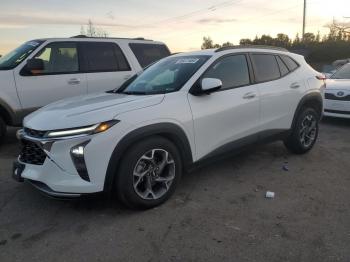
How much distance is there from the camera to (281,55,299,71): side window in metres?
5.80

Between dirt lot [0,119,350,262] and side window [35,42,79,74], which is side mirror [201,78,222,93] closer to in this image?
dirt lot [0,119,350,262]

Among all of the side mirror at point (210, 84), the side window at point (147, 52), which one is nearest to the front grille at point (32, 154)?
the side mirror at point (210, 84)

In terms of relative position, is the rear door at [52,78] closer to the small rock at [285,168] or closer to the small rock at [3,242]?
Answer: the small rock at [3,242]

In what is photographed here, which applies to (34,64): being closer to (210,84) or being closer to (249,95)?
(210,84)

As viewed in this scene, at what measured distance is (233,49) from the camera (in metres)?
5.07

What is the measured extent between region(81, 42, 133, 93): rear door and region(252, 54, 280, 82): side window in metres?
3.06

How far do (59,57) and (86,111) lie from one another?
3.67 m

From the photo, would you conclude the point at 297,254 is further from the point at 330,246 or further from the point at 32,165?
the point at 32,165

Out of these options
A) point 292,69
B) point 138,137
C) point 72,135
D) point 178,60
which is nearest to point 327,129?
point 292,69

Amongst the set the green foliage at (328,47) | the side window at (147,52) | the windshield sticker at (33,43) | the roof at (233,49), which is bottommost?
the green foliage at (328,47)

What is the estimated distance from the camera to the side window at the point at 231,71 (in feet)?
15.5

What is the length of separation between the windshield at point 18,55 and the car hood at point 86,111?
2.69 metres

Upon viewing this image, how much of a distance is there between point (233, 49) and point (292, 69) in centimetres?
128

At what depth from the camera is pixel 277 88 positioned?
540 cm
